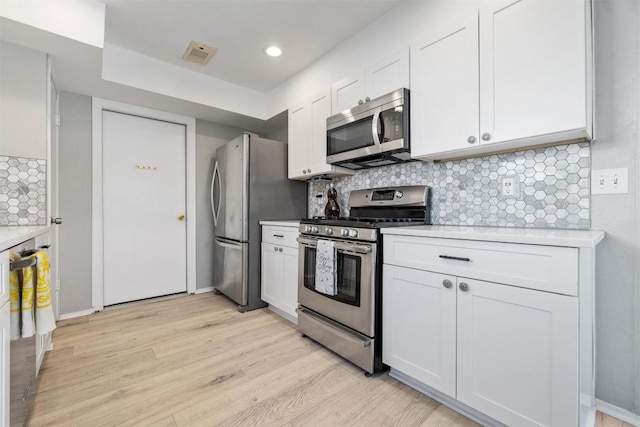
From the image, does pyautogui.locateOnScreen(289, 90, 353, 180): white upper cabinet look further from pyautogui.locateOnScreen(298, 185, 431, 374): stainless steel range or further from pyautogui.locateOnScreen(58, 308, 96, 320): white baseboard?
pyautogui.locateOnScreen(58, 308, 96, 320): white baseboard

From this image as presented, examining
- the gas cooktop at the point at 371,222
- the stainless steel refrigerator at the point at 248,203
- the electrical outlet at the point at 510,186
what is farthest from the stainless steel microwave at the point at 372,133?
the stainless steel refrigerator at the point at 248,203

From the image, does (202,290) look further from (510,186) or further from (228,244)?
(510,186)

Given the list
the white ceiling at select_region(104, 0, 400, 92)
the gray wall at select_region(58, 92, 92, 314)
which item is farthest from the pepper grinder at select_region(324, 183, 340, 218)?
the gray wall at select_region(58, 92, 92, 314)

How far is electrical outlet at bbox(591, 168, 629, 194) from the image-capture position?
1390mm

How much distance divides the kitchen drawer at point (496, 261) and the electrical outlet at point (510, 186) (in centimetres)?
62

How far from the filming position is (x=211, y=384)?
1714mm

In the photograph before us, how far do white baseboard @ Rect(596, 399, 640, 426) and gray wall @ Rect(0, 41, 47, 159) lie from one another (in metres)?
3.63

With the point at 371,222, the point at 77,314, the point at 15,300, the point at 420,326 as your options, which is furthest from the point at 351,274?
the point at 77,314

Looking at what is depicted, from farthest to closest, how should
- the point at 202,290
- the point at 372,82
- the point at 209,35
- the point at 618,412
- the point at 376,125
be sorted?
the point at 202,290
the point at 209,35
the point at 372,82
the point at 376,125
the point at 618,412

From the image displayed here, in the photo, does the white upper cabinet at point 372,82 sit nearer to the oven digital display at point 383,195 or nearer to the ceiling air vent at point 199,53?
the oven digital display at point 383,195

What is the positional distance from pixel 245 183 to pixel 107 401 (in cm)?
194

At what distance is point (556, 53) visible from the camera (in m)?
1.35

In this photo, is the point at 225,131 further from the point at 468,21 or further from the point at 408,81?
the point at 468,21

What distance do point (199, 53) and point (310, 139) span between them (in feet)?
4.27
